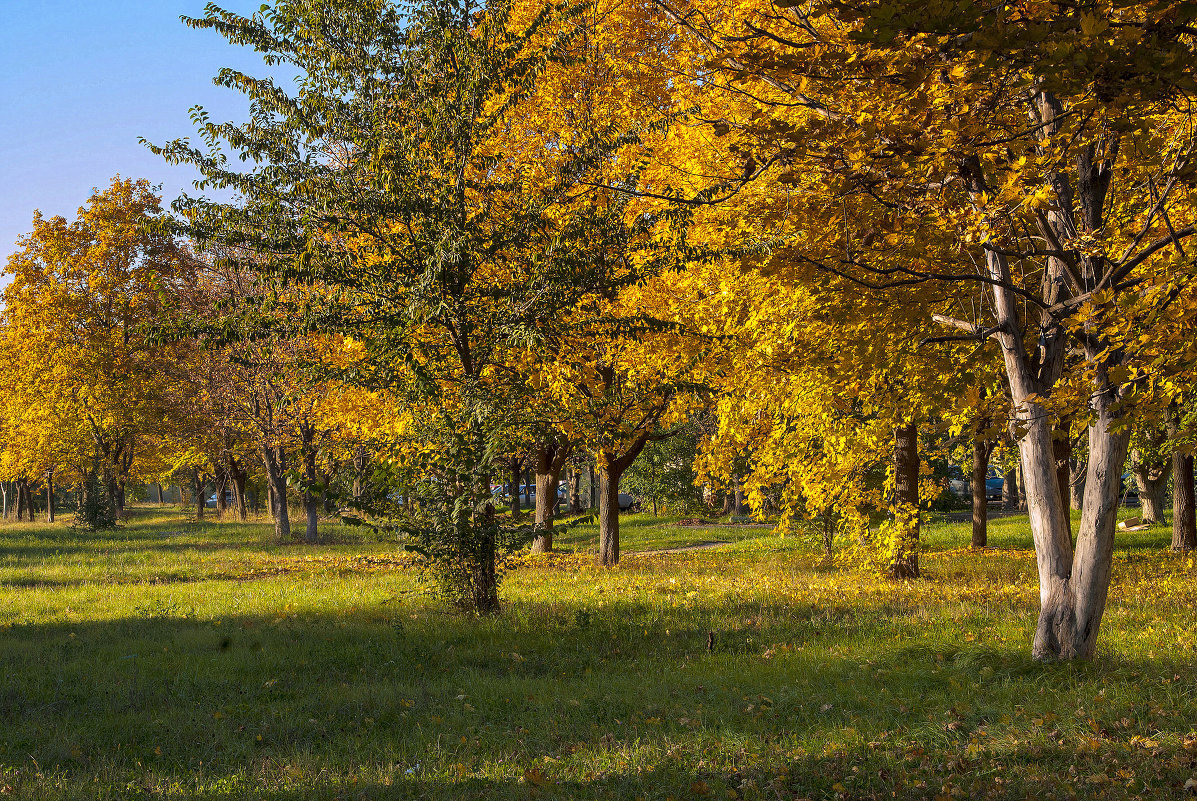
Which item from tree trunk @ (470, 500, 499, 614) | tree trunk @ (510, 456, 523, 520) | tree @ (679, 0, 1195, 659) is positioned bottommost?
tree trunk @ (470, 500, 499, 614)

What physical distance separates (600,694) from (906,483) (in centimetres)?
962

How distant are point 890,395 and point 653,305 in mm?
5034

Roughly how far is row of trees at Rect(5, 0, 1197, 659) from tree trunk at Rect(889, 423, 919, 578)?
0.22 ft

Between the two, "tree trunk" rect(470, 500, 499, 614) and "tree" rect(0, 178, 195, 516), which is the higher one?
"tree" rect(0, 178, 195, 516)

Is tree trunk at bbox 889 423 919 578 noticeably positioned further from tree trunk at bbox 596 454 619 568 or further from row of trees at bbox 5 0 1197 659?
tree trunk at bbox 596 454 619 568

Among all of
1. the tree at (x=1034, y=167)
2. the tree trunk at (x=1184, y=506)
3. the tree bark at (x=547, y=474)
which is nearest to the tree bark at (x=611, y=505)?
the tree bark at (x=547, y=474)

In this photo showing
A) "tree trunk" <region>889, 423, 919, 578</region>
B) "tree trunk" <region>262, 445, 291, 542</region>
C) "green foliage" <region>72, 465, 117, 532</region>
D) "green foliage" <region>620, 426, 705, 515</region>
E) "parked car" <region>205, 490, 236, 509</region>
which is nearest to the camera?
"tree trunk" <region>889, 423, 919, 578</region>

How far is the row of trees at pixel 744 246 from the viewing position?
551 centimetres

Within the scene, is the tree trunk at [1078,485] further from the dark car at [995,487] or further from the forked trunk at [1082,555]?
the dark car at [995,487]

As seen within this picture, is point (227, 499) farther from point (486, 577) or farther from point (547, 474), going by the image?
point (486, 577)

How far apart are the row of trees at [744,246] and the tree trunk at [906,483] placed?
0.22 feet

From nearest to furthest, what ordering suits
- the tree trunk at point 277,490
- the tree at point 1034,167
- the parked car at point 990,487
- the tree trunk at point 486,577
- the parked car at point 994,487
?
the tree at point 1034,167 < the tree trunk at point 486,577 < the tree trunk at point 277,490 < the parked car at point 990,487 < the parked car at point 994,487

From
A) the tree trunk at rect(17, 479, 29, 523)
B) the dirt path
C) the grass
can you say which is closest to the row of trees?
the grass

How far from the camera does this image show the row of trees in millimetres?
5512
